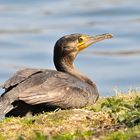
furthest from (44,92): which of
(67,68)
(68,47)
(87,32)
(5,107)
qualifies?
(87,32)

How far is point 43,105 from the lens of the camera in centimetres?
1200

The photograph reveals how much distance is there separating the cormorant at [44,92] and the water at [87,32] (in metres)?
4.43

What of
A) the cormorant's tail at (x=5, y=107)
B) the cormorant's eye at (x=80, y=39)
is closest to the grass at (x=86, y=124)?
the cormorant's tail at (x=5, y=107)

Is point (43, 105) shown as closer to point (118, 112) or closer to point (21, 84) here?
point (21, 84)

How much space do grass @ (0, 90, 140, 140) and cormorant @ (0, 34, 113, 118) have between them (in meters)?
0.90

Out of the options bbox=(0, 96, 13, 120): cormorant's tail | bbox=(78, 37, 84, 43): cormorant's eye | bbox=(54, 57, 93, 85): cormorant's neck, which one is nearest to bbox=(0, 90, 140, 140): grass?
bbox=(0, 96, 13, 120): cormorant's tail

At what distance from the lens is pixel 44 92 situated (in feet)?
39.5

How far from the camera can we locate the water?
1969 centimetres

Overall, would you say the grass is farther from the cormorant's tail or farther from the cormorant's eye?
the cormorant's eye

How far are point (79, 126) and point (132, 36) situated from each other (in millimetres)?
12784

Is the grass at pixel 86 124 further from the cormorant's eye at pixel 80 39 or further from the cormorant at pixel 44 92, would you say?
the cormorant's eye at pixel 80 39

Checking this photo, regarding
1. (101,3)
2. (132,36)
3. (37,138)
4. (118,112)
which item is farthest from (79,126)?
(101,3)

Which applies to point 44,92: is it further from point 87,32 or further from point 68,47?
point 87,32

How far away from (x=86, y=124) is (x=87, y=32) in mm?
13003
